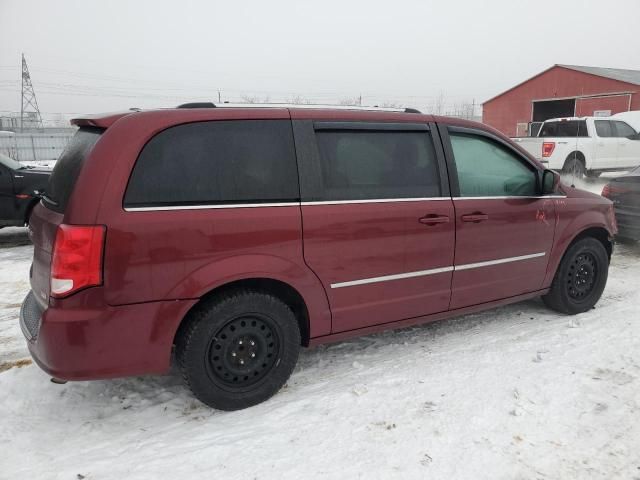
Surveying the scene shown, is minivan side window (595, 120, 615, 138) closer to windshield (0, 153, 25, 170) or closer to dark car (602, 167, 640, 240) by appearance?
dark car (602, 167, 640, 240)

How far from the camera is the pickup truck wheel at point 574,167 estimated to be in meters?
13.5

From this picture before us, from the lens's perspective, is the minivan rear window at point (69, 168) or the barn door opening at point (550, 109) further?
the barn door opening at point (550, 109)

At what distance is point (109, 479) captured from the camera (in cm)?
240

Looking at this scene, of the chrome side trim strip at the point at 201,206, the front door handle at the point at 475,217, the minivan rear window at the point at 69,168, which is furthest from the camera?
the front door handle at the point at 475,217

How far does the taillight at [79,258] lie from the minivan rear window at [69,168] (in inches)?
10.0

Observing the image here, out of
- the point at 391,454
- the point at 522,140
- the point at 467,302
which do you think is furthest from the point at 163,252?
the point at 522,140

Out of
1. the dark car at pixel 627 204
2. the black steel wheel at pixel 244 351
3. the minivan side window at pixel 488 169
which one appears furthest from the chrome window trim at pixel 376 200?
the dark car at pixel 627 204

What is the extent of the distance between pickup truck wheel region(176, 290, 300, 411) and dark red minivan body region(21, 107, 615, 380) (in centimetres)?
11

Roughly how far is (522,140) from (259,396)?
13353mm

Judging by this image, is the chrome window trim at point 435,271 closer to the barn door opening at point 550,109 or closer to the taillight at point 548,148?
the taillight at point 548,148

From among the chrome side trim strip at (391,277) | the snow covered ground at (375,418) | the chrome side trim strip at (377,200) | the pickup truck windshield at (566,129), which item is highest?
the pickup truck windshield at (566,129)

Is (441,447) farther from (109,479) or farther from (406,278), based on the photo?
(109,479)

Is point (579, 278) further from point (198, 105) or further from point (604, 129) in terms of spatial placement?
point (604, 129)

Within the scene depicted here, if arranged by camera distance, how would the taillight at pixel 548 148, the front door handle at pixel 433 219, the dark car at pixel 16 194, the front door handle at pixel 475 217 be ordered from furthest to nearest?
the taillight at pixel 548 148
the dark car at pixel 16 194
the front door handle at pixel 475 217
the front door handle at pixel 433 219
